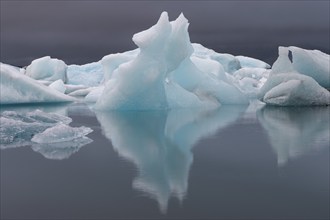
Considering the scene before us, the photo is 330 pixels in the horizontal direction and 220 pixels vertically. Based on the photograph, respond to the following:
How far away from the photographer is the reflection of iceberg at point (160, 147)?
3488mm

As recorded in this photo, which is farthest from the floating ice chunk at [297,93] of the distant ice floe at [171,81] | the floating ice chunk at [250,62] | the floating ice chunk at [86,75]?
the floating ice chunk at [250,62]

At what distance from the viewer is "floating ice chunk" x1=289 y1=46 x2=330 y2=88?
15281 mm

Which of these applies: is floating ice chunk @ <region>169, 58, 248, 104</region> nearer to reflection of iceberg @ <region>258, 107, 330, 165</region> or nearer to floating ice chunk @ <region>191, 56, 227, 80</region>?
floating ice chunk @ <region>191, 56, 227, 80</region>

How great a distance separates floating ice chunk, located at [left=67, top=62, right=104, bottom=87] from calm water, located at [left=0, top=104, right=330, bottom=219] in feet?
77.6

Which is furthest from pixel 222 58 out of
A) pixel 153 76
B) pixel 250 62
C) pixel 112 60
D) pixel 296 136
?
pixel 296 136

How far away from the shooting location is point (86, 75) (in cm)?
3059

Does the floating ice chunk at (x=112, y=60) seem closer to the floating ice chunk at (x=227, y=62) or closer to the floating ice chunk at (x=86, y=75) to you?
the floating ice chunk at (x=227, y=62)

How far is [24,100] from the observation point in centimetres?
1350

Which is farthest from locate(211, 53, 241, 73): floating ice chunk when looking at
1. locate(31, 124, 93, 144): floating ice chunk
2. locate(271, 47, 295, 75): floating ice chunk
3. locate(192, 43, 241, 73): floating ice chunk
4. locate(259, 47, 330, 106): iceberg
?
locate(31, 124, 93, 144): floating ice chunk

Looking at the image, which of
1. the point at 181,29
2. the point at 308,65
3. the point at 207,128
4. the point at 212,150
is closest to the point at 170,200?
the point at 212,150

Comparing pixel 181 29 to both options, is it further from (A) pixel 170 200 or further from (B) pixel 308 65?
(A) pixel 170 200

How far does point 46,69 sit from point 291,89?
1678cm

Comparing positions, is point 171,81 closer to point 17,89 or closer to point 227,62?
point 17,89

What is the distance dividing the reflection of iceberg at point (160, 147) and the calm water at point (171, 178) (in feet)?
0.04
